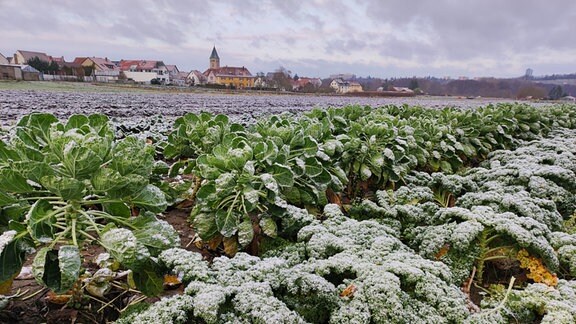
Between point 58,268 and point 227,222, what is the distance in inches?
33.4

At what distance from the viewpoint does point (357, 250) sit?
5.65ft

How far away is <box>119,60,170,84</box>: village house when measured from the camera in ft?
243

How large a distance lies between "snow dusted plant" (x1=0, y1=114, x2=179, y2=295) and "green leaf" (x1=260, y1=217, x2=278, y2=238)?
54 centimetres

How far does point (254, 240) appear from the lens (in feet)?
6.98

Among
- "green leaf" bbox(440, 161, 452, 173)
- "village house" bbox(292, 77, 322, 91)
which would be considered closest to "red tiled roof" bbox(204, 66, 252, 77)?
"village house" bbox(292, 77, 322, 91)

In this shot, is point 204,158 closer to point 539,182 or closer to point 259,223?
point 259,223

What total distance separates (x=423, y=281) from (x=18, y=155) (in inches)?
72.3

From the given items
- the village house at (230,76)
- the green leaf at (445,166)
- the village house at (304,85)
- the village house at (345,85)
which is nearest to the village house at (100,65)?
the village house at (230,76)

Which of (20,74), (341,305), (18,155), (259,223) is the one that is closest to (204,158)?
(259,223)

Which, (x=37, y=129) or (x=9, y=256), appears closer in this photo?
A: (x=9, y=256)

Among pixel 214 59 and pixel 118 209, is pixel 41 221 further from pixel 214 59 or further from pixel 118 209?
pixel 214 59

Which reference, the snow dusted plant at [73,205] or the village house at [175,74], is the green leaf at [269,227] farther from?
the village house at [175,74]

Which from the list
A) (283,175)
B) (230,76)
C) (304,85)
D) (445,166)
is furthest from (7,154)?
(230,76)

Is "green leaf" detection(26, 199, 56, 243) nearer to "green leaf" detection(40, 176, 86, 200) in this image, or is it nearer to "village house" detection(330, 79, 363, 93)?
"green leaf" detection(40, 176, 86, 200)
